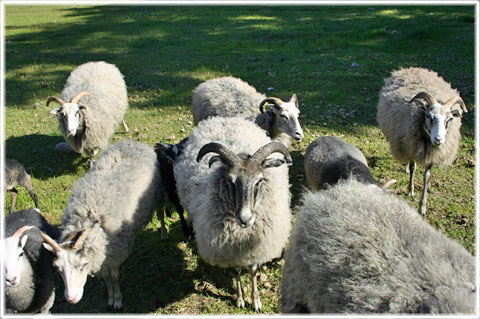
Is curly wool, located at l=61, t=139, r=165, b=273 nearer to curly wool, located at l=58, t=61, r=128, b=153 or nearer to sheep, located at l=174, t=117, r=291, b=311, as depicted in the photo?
sheep, located at l=174, t=117, r=291, b=311

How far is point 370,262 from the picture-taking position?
8.18ft

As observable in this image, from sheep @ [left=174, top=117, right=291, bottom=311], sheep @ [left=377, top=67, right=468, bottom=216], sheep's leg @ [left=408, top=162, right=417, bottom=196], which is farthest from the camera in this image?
sheep's leg @ [left=408, top=162, right=417, bottom=196]

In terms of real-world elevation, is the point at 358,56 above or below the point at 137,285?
above

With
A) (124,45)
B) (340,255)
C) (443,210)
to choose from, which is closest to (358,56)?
(443,210)

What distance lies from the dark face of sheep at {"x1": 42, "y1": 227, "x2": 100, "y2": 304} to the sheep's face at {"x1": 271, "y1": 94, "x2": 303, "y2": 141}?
3.98m

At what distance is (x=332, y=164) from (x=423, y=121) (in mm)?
1818

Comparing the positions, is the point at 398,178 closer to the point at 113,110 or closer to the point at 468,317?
the point at 468,317

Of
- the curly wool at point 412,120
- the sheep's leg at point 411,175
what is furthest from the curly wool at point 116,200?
the sheep's leg at point 411,175

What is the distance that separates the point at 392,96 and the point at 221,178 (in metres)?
4.14

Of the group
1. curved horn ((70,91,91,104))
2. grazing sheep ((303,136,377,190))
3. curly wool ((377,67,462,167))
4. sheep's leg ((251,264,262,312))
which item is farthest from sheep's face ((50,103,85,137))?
curly wool ((377,67,462,167))

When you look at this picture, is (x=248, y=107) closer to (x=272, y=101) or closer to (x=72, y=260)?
(x=272, y=101)

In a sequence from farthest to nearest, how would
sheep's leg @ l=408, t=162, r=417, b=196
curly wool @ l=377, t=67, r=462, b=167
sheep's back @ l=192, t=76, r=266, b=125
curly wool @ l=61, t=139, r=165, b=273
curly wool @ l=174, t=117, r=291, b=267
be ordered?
sheep's back @ l=192, t=76, r=266, b=125
sheep's leg @ l=408, t=162, r=417, b=196
curly wool @ l=377, t=67, r=462, b=167
curly wool @ l=61, t=139, r=165, b=273
curly wool @ l=174, t=117, r=291, b=267

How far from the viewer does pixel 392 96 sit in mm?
6633

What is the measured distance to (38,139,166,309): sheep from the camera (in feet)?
13.1
